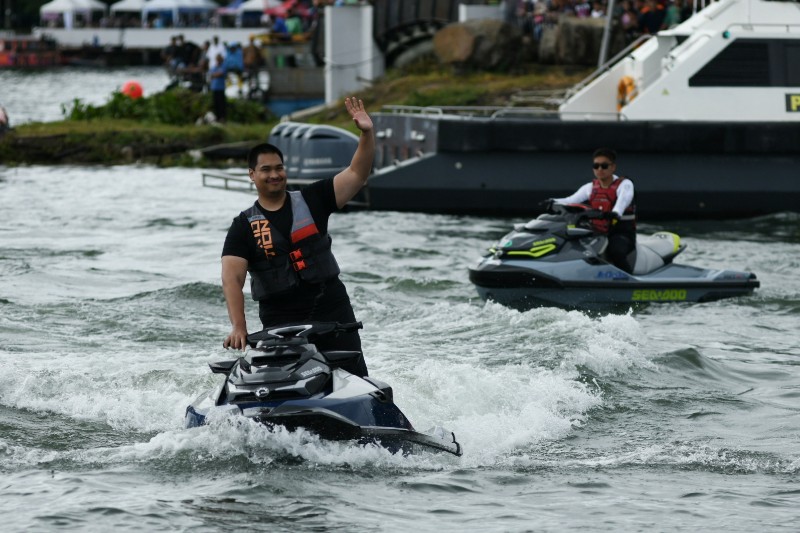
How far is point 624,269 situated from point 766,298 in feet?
4.92

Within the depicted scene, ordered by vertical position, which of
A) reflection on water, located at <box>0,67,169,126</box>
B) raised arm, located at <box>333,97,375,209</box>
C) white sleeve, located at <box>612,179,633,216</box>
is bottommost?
reflection on water, located at <box>0,67,169,126</box>

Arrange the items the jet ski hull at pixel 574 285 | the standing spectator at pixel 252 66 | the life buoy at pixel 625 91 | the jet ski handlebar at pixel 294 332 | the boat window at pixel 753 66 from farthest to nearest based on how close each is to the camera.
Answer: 1. the standing spectator at pixel 252 66
2. the life buoy at pixel 625 91
3. the boat window at pixel 753 66
4. the jet ski hull at pixel 574 285
5. the jet ski handlebar at pixel 294 332

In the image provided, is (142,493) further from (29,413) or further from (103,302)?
(103,302)

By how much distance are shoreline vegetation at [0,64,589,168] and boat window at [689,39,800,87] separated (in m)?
7.88

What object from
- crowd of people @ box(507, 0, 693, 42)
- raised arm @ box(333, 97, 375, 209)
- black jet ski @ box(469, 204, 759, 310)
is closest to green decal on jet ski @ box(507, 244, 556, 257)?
black jet ski @ box(469, 204, 759, 310)

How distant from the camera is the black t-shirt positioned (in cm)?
725

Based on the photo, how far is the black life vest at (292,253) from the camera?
23.7 ft

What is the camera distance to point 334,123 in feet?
101

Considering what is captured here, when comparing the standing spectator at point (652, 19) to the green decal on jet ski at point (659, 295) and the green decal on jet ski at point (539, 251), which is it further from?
the green decal on jet ski at point (539, 251)

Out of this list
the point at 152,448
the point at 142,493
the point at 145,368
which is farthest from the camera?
the point at 145,368

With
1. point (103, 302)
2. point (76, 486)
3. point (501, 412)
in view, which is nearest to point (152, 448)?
point (76, 486)

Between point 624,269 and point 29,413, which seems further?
point 624,269

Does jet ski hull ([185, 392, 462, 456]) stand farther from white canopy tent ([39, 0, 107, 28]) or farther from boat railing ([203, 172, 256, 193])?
white canopy tent ([39, 0, 107, 28])

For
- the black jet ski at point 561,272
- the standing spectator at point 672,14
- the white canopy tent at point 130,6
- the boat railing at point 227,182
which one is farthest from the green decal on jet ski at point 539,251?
the white canopy tent at point 130,6
